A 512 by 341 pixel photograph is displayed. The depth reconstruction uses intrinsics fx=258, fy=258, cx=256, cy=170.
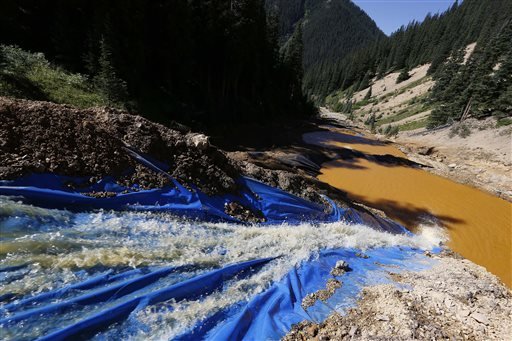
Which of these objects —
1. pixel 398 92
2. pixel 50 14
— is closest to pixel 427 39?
pixel 398 92

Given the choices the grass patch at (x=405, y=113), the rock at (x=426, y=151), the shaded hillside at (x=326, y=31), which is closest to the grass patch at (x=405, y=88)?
the grass patch at (x=405, y=113)

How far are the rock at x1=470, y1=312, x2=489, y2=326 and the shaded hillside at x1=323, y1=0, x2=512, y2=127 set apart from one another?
102 ft

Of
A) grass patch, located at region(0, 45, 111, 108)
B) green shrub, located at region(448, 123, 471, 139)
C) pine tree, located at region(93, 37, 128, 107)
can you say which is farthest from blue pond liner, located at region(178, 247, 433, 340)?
green shrub, located at region(448, 123, 471, 139)

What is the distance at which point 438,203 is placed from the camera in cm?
1495

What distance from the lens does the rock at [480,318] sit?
4805 millimetres

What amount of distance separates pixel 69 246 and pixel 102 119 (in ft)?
12.0

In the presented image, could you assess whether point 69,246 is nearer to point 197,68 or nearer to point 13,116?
point 13,116

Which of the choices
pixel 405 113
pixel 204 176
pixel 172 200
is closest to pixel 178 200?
pixel 172 200

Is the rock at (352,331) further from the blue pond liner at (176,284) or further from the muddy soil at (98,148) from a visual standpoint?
the muddy soil at (98,148)

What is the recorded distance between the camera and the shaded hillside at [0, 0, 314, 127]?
40.5 ft

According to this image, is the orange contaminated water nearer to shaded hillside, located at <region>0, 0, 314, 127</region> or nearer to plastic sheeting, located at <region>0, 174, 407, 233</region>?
plastic sheeting, located at <region>0, 174, 407, 233</region>

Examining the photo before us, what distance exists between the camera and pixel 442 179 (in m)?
19.2

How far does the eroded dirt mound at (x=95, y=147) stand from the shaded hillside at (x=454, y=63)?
1319 inches

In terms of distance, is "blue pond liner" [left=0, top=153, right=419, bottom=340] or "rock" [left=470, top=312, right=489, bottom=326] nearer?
"blue pond liner" [left=0, top=153, right=419, bottom=340]
